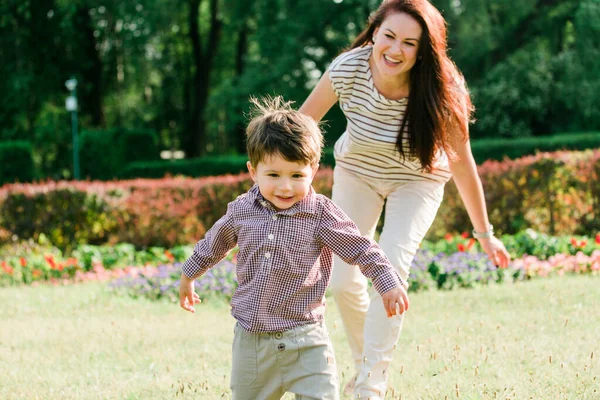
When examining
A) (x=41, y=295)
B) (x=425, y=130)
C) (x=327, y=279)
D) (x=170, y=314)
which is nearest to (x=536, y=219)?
(x=170, y=314)

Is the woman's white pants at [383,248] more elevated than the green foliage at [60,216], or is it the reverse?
the woman's white pants at [383,248]

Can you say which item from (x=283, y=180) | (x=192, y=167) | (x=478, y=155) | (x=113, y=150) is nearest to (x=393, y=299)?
(x=283, y=180)

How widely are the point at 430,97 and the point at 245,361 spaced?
1410mm

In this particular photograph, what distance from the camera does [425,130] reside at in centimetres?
327

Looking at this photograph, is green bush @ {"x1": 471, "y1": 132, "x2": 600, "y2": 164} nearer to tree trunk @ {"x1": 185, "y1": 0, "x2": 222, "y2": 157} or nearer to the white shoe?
the white shoe

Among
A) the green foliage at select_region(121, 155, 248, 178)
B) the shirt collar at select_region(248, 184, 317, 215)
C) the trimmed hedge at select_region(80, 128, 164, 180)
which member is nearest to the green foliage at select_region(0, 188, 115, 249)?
the shirt collar at select_region(248, 184, 317, 215)

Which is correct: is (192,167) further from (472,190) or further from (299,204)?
(299,204)

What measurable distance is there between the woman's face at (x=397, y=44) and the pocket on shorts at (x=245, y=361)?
4.43ft

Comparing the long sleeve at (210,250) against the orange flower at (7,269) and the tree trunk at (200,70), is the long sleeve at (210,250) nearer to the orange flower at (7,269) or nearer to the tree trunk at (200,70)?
the orange flower at (7,269)

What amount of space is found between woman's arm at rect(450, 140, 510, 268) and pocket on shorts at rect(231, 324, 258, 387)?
4.30 feet

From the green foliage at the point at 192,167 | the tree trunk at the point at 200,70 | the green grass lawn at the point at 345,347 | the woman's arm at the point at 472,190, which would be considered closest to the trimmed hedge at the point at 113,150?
the green foliage at the point at 192,167

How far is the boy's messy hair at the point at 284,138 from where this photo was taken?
2555mm

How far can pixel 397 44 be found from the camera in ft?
10.6

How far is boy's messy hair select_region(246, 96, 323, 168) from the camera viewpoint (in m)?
2.55
